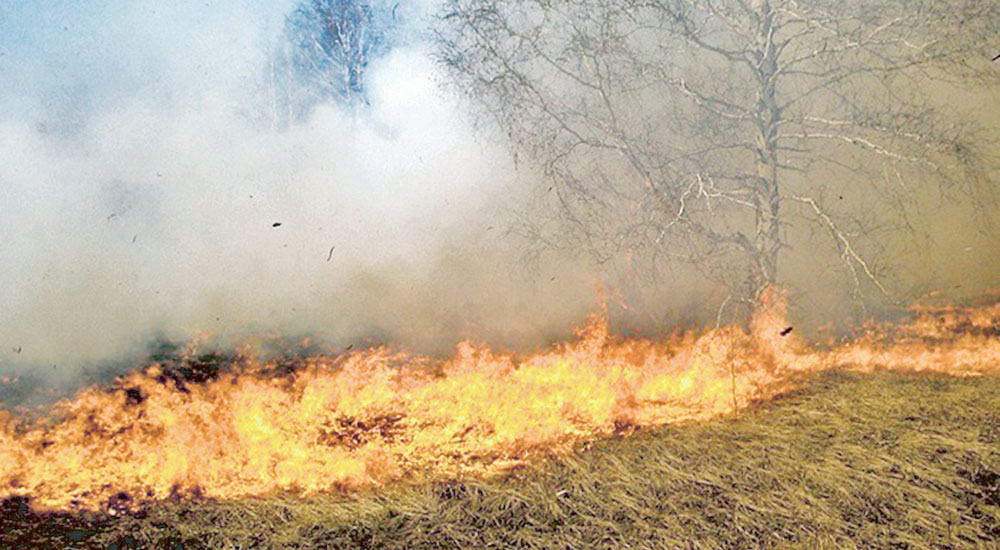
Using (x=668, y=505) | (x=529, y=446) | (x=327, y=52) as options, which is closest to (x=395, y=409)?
(x=529, y=446)

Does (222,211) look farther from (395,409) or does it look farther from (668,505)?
(668,505)

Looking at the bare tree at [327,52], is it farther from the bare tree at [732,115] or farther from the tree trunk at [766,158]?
the tree trunk at [766,158]

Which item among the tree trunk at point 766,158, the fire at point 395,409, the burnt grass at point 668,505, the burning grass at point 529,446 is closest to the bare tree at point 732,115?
the tree trunk at point 766,158

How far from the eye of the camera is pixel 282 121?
8.99m

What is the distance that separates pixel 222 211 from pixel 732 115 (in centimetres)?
590

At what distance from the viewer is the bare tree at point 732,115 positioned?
6727mm

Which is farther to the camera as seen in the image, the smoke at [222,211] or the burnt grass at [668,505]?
the smoke at [222,211]

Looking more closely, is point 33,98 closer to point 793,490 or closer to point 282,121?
point 282,121

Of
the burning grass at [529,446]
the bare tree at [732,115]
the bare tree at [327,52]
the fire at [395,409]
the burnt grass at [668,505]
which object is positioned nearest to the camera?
the burnt grass at [668,505]

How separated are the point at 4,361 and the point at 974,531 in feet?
25.7

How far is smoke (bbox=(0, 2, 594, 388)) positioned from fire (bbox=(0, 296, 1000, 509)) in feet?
3.67

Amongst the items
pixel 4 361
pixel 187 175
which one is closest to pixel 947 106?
pixel 187 175

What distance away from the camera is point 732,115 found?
6.98 m

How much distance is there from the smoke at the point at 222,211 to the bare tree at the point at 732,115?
744mm
